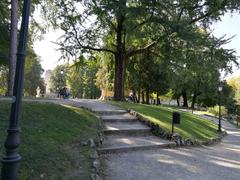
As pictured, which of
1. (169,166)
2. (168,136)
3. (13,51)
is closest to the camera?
(169,166)

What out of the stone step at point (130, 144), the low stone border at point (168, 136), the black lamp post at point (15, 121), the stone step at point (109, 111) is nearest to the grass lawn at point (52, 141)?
the stone step at point (130, 144)

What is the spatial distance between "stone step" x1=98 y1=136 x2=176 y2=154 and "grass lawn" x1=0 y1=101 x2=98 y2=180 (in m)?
0.54

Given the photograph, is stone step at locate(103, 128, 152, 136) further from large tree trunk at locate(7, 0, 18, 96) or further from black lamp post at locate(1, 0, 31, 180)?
large tree trunk at locate(7, 0, 18, 96)

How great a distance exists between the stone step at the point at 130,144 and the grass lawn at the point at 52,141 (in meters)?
0.54

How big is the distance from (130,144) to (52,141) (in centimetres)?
300

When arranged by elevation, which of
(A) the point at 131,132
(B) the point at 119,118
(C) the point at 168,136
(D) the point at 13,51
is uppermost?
(D) the point at 13,51

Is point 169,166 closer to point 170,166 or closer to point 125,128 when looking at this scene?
point 170,166

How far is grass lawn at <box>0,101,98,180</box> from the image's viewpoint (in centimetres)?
577

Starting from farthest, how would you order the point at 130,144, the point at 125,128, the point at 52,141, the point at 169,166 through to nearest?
the point at 125,128
the point at 130,144
the point at 169,166
the point at 52,141

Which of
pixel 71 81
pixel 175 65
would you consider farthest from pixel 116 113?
pixel 71 81

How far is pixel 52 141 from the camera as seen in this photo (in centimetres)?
721

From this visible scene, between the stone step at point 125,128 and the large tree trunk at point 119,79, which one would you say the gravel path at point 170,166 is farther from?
the large tree trunk at point 119,79

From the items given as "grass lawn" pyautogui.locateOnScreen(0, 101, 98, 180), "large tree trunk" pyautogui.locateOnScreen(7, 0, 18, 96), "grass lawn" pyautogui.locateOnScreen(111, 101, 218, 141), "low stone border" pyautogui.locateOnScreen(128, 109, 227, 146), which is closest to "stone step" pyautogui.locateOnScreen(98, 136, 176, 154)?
"low stone border" pyautogui.locateOnScreen(128, 109, 227, 146)

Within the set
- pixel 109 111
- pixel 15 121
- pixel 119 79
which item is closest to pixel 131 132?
pixel 109 111
